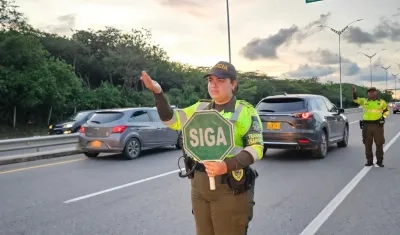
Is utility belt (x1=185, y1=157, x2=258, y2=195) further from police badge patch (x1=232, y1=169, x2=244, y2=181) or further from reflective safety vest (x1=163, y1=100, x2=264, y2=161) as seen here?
reflective safety vest (x1=163, y1=100, x2=264, y2=161)

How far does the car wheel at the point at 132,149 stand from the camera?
11829mm

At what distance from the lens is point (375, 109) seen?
948 centimetres

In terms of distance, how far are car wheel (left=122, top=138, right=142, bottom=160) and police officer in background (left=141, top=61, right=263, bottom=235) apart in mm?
9112

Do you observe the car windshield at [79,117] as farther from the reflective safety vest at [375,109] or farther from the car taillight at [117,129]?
the reflective safety vest at [375,109]

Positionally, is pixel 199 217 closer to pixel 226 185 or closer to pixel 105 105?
pixel 226 185

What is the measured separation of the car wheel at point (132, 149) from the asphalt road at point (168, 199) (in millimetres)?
929

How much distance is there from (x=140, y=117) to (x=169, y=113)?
10017 millimetres

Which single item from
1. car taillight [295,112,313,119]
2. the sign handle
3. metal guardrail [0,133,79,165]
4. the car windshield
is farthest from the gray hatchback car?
the sign handle

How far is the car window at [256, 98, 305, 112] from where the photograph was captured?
35.9 ft

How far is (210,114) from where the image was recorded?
2.56 meters

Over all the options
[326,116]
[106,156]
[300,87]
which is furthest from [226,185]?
[300,87]

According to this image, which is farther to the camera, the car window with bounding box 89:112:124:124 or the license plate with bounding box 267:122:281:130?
the car window with bounding box 89:112:124:124

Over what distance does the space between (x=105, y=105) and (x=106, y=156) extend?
994 inches

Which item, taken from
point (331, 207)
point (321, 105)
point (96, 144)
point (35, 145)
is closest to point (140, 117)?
point (96, 144)
